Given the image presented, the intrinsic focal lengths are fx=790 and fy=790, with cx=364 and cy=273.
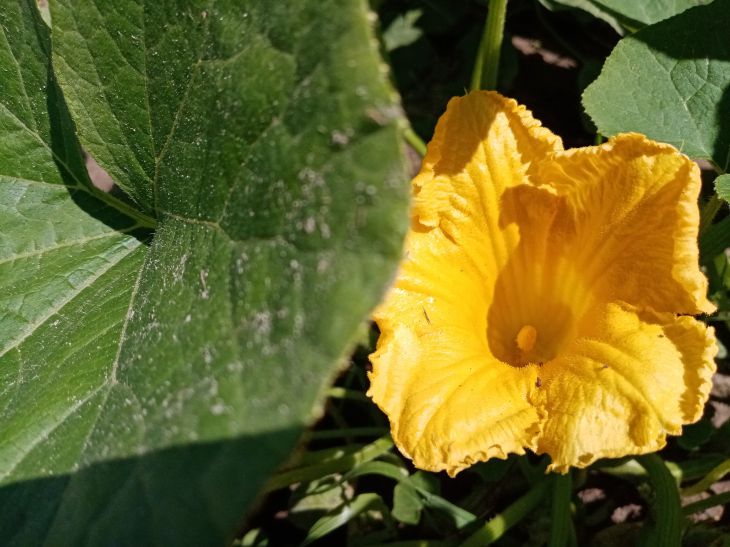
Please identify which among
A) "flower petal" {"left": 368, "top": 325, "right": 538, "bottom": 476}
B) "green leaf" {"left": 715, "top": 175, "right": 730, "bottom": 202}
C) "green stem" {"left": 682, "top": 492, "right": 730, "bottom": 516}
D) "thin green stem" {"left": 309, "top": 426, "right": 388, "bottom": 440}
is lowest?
"green stem" {"left": 682, "top": 492, "right": 730, "bottom": 516}

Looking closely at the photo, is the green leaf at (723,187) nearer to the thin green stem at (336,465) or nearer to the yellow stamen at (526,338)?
the yellow stamen at (526,338)

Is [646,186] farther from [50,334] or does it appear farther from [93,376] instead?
[50,334]

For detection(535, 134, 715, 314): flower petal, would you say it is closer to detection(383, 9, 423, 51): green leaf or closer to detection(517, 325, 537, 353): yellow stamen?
detection(517, 325, 537, 353): yellow stamen

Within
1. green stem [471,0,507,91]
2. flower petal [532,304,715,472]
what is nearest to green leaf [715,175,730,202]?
flower petal [532,304,715,472]

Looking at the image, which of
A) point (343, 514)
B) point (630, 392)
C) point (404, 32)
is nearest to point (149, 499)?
point (630, 392)

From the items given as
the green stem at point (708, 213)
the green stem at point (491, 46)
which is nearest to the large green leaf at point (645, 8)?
the green stem at point (491, 46)

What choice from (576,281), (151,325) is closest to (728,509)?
(576,281)

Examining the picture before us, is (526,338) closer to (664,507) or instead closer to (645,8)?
(664,507)
